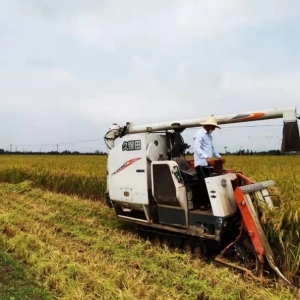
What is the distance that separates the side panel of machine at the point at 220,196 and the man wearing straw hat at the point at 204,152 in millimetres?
431

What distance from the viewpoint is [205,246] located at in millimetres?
5605

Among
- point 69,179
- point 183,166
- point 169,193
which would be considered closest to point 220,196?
point 169,193

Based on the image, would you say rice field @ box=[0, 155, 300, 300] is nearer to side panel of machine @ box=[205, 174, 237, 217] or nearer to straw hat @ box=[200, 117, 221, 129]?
side panel of machine @ box=[205, 174, 237, 217]

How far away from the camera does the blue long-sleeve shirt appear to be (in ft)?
18.6

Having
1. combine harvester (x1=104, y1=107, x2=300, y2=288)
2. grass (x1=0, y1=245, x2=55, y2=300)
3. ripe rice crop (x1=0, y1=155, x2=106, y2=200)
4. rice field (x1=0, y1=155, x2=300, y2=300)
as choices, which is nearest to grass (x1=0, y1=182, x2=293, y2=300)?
rice field (x1=0, y1=155, x2=300, y2=300)

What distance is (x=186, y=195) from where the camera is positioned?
18.9ft

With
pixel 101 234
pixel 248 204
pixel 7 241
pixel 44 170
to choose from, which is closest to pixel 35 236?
pixel 7 241

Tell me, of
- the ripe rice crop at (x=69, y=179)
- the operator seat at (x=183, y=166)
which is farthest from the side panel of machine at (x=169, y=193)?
the ripe rice crop at (x=69, y=179)

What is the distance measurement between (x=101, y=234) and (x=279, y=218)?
3.52m

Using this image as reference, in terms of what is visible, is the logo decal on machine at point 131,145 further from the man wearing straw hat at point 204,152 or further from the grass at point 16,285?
the grass at point 16,285

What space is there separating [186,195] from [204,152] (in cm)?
79

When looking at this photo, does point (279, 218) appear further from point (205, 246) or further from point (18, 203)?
point (18, 203)

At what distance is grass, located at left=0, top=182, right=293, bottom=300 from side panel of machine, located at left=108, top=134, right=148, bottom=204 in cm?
81

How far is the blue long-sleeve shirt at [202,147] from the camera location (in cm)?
568
